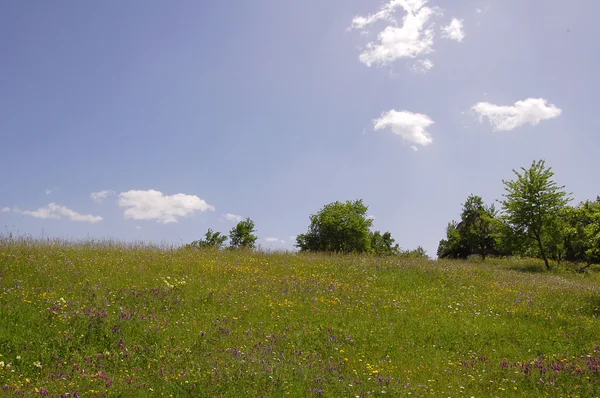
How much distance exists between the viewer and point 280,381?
262 inches

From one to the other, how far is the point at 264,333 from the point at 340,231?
36.9m

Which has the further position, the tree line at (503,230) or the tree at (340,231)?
the tree at (340,231)

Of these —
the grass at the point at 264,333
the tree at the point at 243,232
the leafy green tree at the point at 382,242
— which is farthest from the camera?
the leafy green tree at the point at 382,242

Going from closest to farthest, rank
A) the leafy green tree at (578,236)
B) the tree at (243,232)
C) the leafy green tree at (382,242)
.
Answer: the leafy green tree at (578,236), the tree at (243,232), the leafy green tree at (382,242)

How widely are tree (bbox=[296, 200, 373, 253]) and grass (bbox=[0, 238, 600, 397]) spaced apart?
97.3ft

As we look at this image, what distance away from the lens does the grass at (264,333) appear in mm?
6738

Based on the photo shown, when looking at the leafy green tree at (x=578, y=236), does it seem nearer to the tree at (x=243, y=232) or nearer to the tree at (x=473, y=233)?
the tree at (x=473, y=233)

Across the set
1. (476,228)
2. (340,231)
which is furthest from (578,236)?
(340,231)

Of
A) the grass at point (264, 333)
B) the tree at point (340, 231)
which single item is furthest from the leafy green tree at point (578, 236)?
the tree at point (340, 231)

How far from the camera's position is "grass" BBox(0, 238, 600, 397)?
674 cm

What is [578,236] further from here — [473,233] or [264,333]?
[264,333]

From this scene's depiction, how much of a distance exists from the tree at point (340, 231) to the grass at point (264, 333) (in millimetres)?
29659

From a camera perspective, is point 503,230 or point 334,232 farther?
point 334,232

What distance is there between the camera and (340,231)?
149 ft
